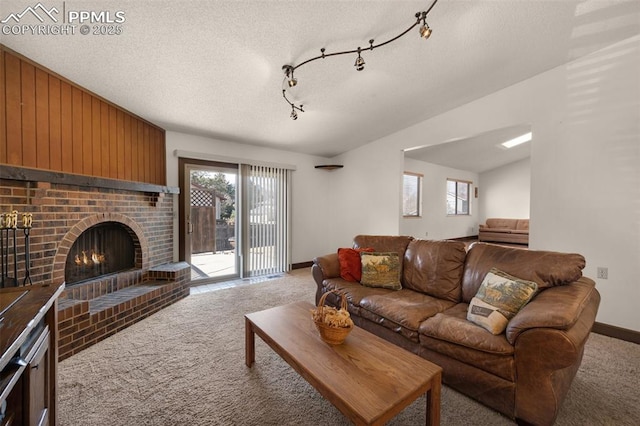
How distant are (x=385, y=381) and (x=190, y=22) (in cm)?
258

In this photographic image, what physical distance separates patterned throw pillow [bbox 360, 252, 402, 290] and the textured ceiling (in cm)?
195

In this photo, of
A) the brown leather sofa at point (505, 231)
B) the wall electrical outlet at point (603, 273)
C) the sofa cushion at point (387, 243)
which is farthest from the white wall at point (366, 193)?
the brown leather sofa at point (505, 231)

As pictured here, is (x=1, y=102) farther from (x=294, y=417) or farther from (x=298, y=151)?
(x=298, y=151)

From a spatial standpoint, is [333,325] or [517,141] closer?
[333,325]

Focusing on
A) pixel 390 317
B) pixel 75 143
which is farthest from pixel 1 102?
pixel 390 317

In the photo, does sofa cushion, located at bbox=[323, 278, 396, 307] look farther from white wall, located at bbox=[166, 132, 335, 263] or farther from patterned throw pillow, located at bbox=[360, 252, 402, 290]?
white wall, located at bbox=[166, 132, 335, 263]

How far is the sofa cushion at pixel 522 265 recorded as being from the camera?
1.75 meters

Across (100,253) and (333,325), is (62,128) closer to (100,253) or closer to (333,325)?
(100,253)

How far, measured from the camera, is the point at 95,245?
9.25ft

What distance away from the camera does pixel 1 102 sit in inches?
73.7

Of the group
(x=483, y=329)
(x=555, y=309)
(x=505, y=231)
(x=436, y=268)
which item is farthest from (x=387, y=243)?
(x=505, y=231)

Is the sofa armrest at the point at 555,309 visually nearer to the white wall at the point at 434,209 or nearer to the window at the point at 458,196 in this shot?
the white wall at the point at 434,209

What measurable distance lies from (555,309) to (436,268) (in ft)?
3.35

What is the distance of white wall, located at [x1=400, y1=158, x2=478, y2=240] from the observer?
669 cm
